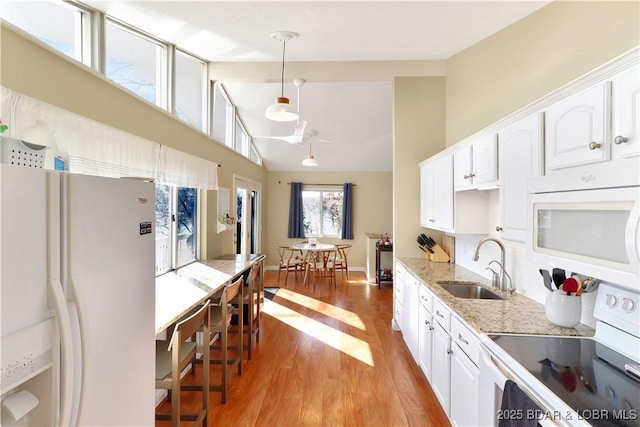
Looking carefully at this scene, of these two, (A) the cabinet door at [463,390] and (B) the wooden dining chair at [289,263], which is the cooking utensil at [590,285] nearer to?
(A) the cabinet door at [463,390]

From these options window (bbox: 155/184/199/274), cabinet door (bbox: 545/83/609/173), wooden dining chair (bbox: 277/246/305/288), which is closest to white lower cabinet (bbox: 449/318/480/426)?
cabinet door (bbox: 545/83/609/173)

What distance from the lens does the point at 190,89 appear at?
3430 mm

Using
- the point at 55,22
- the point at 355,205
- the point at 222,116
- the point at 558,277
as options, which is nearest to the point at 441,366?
the point at 558,277

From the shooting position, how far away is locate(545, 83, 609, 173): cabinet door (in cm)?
124

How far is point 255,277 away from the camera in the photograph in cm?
353

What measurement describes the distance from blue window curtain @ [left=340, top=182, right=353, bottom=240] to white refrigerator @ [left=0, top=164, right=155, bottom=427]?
618 cm

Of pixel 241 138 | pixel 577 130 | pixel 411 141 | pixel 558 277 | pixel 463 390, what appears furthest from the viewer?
pixel 241 138

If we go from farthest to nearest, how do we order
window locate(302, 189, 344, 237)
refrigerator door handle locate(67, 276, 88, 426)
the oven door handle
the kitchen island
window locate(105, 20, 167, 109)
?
window locate(302, 189, 344, 237)
window locate(105, 20, 167, 109)
the kitchen island
the oven door handle
refrigerator door handle locate(67, 276, 88, 426)

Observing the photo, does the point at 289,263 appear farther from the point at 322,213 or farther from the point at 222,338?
the point at 222,338

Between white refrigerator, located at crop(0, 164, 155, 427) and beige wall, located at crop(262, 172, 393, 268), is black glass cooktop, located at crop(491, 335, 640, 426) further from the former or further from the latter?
beige wall, located at crop(262, 172, 393, 268)

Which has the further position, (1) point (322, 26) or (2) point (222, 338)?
(1) point (322, 26)

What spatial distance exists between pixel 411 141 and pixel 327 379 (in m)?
2.78

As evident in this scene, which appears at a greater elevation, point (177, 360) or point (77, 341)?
point (77, 341)

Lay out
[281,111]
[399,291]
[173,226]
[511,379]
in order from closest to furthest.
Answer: [511,379], [281,111], [173,226], [399,291]
